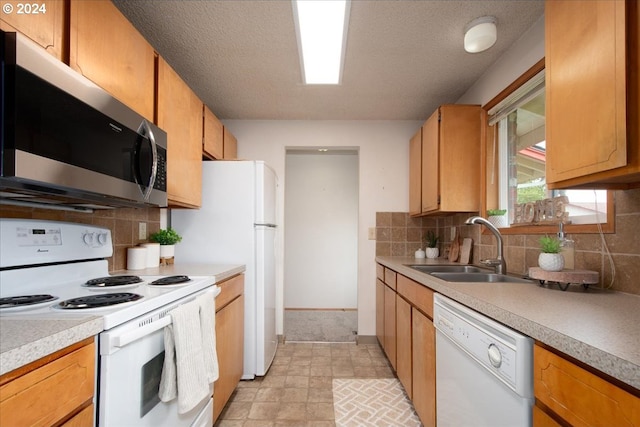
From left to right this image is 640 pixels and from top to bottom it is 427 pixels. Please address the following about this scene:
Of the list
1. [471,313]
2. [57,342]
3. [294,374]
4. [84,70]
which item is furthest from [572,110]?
[294,374]

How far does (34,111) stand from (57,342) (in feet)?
2.07

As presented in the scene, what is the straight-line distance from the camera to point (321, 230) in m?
4.54

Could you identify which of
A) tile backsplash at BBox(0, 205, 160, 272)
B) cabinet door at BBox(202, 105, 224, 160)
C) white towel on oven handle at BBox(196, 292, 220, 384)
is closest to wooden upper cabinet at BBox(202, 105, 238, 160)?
cabinet door at BBox(202, 105, 224, 160)

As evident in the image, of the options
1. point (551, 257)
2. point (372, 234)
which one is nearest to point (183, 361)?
point (551, 257)

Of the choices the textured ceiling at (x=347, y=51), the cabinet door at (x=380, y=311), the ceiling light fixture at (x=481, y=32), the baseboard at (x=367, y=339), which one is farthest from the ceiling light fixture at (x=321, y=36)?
the baseboard at (x=367, y=339)

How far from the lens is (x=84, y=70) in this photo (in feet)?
3.66

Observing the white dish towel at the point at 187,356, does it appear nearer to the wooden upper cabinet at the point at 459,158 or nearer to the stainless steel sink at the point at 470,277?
the stainless steel sink at the point at 470,277

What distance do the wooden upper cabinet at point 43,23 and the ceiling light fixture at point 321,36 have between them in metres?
1.00

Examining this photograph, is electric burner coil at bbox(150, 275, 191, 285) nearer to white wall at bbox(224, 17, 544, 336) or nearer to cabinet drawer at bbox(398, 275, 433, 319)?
cabinet drawer at bbox(398, 275, 433, 319)

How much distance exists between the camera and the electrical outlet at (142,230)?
196cm

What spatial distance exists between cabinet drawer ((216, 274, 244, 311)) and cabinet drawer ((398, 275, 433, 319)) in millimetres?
1131

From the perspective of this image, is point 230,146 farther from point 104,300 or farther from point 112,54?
point 104,300

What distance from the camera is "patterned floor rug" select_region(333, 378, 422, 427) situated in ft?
5.95

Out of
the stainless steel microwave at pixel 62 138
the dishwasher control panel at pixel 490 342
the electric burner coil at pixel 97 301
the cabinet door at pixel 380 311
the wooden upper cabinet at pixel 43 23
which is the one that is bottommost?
the cabinet door at pixel 380 311
